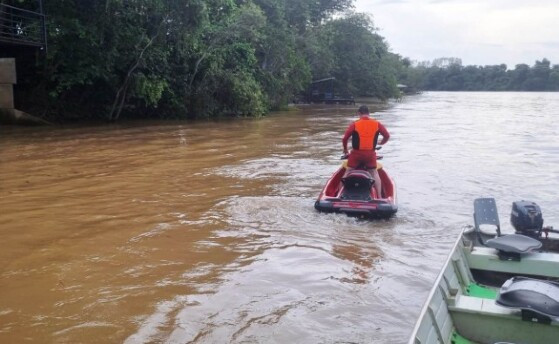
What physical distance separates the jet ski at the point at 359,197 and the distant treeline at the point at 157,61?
1564 centimetres

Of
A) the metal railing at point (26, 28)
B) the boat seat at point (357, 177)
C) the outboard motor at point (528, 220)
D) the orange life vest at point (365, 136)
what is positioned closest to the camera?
the outboard motor at point (528, 220)

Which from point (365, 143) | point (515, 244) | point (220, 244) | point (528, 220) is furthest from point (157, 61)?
point (515, 244)

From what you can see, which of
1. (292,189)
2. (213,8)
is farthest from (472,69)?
(292,189)

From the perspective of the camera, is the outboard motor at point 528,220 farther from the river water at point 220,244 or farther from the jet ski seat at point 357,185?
the jet ski seat at point 357,185

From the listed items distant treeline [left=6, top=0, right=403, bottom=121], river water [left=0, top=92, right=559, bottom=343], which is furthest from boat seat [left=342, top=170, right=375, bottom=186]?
distant treeline [left=6, top=0, right=403, bottom=121]

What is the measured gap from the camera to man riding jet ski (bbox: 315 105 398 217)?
776 cm

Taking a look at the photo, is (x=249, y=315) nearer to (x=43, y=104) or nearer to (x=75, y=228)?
(x=75, y=228)

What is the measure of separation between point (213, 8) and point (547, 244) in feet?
71.1

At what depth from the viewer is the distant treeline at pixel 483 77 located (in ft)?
336

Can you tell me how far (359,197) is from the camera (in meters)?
8.03

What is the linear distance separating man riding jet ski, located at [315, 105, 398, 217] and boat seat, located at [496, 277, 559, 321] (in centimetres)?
404

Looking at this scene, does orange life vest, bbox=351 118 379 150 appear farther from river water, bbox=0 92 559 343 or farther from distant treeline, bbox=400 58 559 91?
distant treeline, bbox=400 58 559 91

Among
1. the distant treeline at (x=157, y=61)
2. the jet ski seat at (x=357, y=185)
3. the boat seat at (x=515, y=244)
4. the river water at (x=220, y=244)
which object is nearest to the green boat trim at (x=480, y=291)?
the boat seat at (x=515, y=244)

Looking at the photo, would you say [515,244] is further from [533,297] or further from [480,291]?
[533,297]
